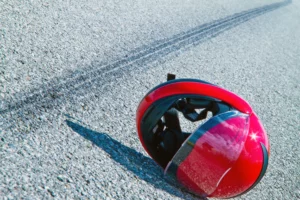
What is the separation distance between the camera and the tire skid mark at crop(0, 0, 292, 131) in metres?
3.13

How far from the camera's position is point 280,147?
4.58 m

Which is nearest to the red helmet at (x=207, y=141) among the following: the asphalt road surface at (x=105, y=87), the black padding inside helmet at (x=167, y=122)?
the black padding inside helmet at (x=167, y=122)

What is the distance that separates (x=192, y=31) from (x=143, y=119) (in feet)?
15.0

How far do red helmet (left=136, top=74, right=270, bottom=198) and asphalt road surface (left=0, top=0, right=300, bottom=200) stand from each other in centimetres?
20

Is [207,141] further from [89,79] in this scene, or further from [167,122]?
[89,79]

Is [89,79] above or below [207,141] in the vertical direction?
below

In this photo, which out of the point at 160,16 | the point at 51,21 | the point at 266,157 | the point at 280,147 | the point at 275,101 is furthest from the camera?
the point at 160,16

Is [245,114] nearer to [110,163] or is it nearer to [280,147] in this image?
[110,163]

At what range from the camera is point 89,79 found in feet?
13.2

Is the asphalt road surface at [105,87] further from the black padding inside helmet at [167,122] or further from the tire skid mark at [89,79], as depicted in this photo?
the black padding inside helmet at [167,122]

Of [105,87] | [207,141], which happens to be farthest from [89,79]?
[207,141]

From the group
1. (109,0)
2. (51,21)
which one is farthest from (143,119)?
(109,0)

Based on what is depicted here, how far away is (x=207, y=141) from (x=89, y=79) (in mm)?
1819

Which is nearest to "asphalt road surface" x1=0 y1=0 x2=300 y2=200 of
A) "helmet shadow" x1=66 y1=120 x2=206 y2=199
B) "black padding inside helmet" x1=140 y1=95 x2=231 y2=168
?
"helmet shadow" x1=66 y1=120 x2=206 y2=199
